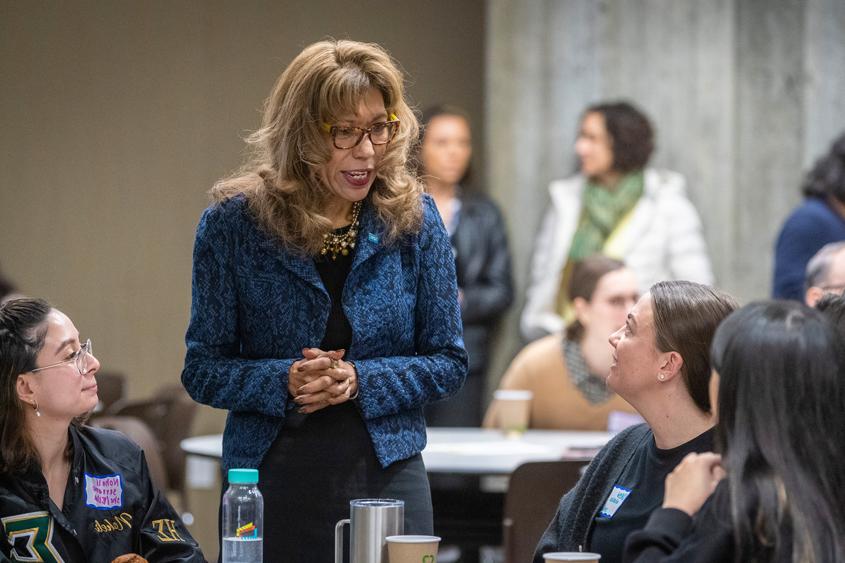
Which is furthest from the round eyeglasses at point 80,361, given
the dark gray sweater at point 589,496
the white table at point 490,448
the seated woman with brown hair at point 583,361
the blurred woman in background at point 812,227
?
the blurred woman in background at point 812,227

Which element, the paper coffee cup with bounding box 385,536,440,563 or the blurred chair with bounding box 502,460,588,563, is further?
the blurred chair with bounding box 502,460,588,563

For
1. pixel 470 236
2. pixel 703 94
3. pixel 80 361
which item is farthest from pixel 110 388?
pixel 80 361

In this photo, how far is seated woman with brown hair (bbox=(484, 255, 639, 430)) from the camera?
468cm

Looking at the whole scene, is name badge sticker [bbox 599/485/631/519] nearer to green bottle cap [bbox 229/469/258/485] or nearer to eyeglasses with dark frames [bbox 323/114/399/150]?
green bottle cap [bbox 229/469/258/485]

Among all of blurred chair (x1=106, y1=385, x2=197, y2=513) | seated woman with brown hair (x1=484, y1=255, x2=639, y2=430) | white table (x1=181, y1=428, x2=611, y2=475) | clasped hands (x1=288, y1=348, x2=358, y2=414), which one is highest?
clasped hands (x1=288, y1=348, x2=358, y2=414)

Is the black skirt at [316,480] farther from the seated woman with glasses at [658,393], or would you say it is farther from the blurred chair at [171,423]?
the blurred chair at [171,423]

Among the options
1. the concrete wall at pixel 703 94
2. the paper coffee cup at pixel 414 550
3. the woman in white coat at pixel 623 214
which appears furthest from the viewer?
the concrete wall at pixel 703 94

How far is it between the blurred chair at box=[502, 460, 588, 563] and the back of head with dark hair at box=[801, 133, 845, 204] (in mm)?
1994

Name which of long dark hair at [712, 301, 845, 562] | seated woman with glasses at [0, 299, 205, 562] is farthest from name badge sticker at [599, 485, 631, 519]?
seated woman with glasses at [0, 299, 205, 562]

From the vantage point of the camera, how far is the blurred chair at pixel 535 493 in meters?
3.32

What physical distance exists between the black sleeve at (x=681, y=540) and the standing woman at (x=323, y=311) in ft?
2.41

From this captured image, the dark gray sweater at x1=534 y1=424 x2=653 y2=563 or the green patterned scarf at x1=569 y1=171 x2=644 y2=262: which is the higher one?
the green patterned scarf at x1=569 y1=171 x2=644 y2=262

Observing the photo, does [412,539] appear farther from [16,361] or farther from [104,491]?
[16,361]

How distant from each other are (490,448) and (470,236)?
2259 mm
